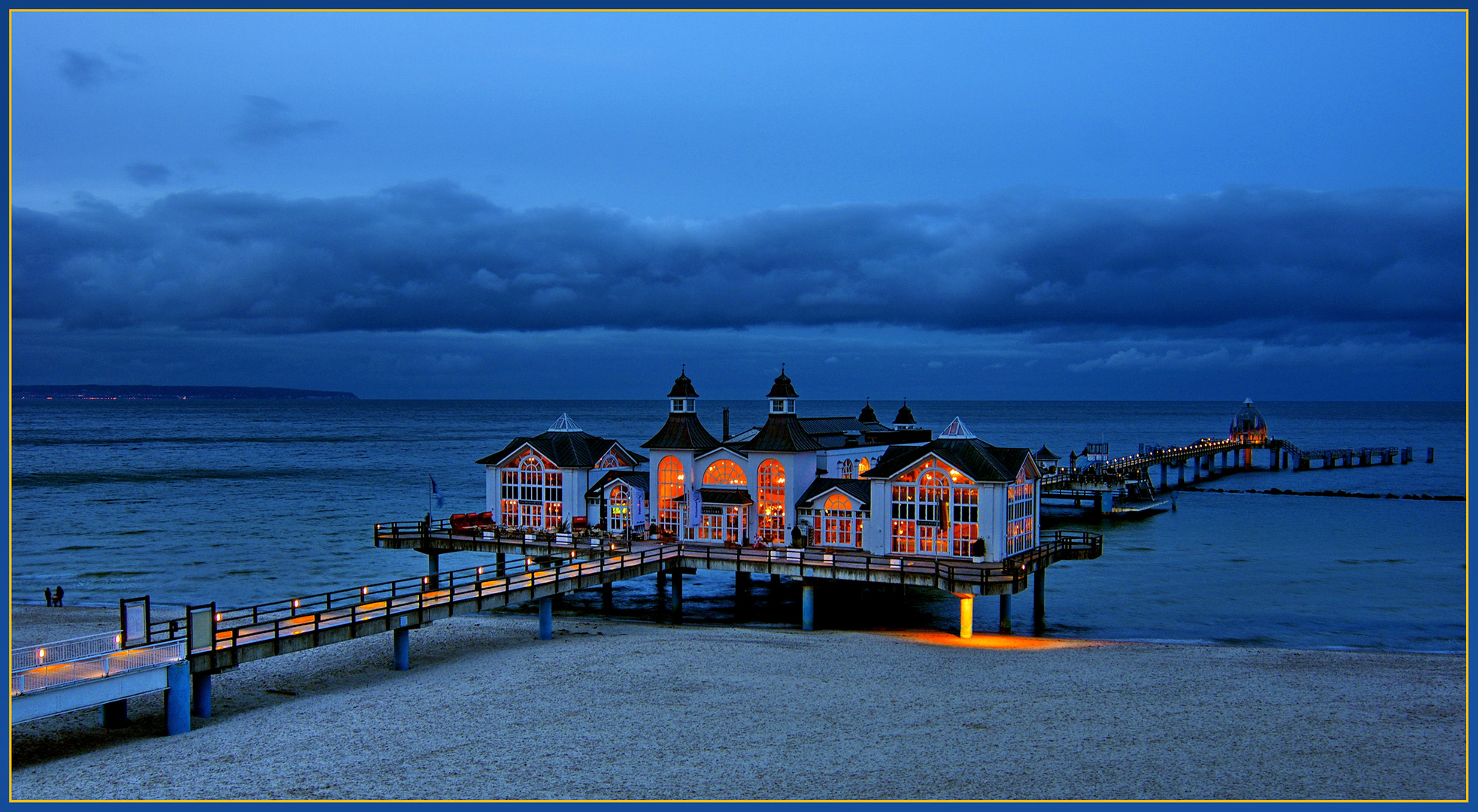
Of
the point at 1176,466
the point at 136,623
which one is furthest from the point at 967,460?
the point at 1176,466

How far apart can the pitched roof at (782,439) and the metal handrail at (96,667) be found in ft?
76.9

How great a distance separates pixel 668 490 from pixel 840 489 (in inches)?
296

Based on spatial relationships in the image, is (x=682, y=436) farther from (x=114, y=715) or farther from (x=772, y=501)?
(x=114, y=715)

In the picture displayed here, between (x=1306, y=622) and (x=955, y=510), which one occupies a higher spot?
(x=955, y=510)

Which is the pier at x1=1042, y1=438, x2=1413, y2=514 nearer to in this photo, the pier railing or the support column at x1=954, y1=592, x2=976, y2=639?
the support column at x1=954, y1=592, x2=976, y2=639

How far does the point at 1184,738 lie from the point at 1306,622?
21.5 meters

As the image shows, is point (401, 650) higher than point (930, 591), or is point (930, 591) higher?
point (401, 650)

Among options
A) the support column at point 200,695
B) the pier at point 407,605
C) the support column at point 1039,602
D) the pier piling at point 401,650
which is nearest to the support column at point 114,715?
the pier at point 407,605

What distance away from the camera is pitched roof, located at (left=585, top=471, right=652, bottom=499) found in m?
46.5

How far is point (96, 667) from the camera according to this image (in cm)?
2381

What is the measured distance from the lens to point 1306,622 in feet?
137

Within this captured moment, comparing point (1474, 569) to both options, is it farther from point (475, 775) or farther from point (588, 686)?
point (475, 775)

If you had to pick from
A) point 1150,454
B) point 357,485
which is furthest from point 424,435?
point 1150,454

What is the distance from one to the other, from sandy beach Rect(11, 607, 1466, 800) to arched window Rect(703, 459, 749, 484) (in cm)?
1092
